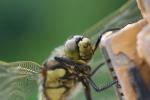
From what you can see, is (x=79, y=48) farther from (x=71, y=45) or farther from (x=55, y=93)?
(x=55, y=93)

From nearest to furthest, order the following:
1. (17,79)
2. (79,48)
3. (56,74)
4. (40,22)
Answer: (79,48)
(56,74)
(17,79)
(40,22)

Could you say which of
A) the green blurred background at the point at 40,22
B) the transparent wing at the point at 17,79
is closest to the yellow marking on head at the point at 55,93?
the transparent wing at the point at 17,79

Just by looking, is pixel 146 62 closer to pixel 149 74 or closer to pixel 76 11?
pixel 149 74

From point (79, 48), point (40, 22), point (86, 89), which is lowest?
point (86, 89)

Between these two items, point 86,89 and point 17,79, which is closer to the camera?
point 86,89

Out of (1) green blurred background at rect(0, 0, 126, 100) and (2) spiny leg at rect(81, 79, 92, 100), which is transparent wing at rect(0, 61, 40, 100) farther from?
(1) green blurred background at rect(0, 0, 126, 100)

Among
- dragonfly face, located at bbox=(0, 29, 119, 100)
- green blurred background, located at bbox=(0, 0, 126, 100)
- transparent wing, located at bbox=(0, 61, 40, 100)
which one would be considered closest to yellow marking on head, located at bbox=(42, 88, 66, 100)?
dragonfly face, located at bbox=(0, 29, 119, 100)

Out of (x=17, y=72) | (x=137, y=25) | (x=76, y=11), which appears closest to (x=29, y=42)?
(x=76, y=11)

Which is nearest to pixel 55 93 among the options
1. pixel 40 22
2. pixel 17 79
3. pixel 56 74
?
pixel 56 74
